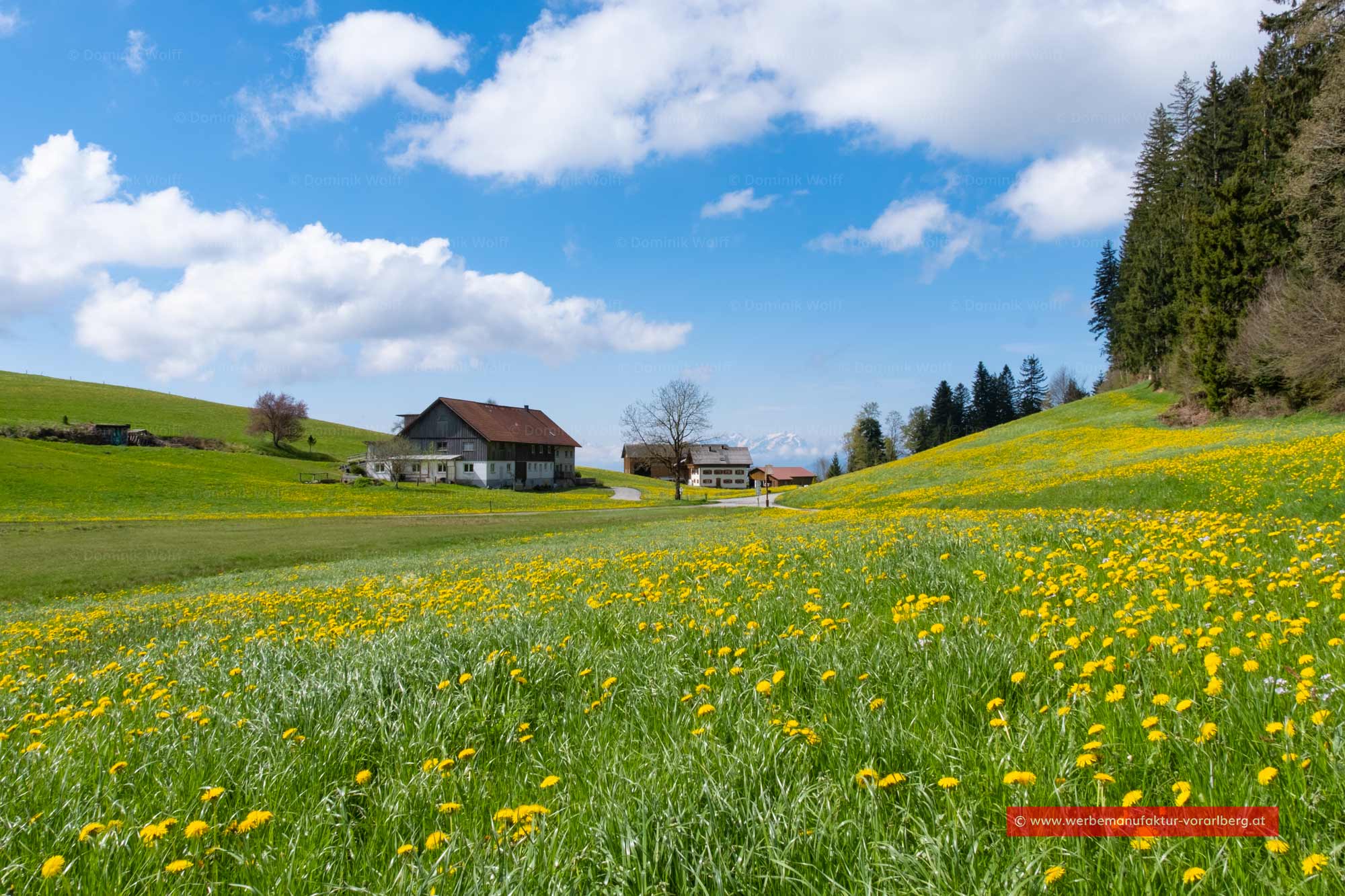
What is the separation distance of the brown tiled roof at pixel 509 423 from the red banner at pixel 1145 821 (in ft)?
280

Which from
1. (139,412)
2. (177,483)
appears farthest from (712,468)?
(139,412)

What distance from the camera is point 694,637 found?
4949mm

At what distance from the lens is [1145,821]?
221 cm

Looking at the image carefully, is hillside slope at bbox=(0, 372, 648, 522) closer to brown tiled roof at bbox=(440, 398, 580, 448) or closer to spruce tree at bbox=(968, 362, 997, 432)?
brown tiled roof at bbox=(440, 398, 580, 448)

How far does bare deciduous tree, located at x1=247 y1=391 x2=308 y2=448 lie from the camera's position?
100 metres

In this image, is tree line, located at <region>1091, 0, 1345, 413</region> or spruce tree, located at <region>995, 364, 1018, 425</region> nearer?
tree line, located at <region>1091, 0, 1345, 413</region>

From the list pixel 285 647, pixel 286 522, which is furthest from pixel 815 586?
pixel 286 522

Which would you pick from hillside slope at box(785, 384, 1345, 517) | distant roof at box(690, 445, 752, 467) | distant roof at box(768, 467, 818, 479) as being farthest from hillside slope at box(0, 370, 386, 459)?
hillside slope at box(785, 384, 1345, 517)

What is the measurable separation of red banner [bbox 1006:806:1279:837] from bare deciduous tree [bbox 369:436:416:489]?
82321mm

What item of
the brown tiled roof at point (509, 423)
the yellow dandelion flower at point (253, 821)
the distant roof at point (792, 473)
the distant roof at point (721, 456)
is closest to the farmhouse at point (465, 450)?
the brown tiled roof at point (509, 423)

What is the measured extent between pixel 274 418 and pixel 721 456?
275 feet

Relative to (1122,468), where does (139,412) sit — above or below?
above

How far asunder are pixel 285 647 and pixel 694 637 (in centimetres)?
372

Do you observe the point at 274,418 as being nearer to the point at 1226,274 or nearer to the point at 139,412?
the point at 139,412
